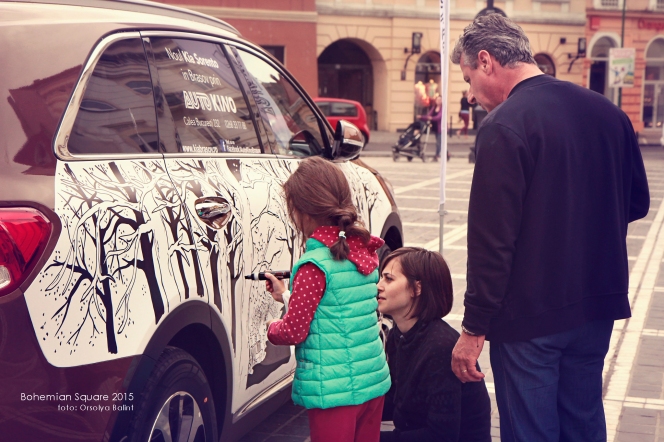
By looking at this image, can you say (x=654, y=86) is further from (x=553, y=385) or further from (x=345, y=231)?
(x=345, y=231)

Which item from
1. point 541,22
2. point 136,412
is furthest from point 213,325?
point 541,22

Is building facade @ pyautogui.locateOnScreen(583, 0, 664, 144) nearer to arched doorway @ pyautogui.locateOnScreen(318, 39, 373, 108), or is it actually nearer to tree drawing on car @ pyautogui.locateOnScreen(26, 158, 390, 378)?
arched doorway @ pyautogui.locateOnScreen(318, 39, 373, 108)

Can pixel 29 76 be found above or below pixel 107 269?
above

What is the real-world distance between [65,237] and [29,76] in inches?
19.2

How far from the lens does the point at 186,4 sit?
31.0 meters

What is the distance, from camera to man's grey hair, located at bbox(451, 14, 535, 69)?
2.71 m

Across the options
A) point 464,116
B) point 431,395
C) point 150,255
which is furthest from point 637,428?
point 464,116

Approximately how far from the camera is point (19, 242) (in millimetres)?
2158

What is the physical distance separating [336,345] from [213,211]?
2.05 feet

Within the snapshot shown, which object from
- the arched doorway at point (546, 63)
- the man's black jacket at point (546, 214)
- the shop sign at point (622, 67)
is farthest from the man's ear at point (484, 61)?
the arched doorway at point (546, 63)

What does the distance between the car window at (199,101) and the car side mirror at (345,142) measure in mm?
775

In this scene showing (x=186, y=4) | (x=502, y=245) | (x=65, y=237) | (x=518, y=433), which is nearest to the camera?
(x=65, y=237)

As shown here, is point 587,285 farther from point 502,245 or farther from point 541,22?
point 541,22

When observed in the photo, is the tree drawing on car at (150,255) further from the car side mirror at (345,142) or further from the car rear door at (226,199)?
the car side mirror at (345,142)
